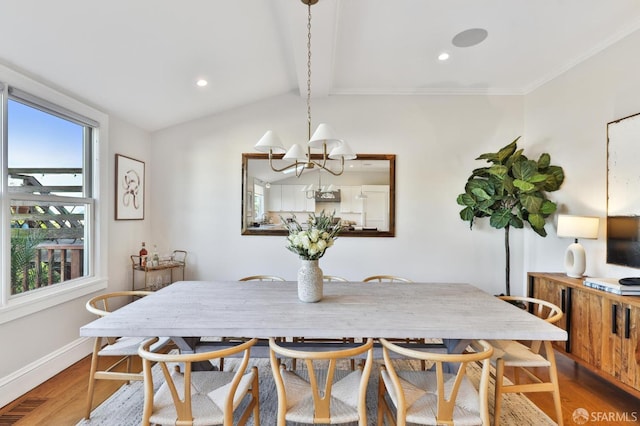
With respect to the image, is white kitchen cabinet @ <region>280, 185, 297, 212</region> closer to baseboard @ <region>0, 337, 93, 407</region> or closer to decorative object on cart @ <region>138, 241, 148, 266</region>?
decorative object on cart @ <region>138, 241, 148, 266</region>

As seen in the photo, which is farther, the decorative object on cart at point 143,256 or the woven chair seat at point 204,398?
the decorative object on cart at point 143,256

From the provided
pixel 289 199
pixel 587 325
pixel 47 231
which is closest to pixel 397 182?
pixel 289 199

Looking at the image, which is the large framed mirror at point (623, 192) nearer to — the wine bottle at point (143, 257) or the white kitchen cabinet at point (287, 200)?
the white kitchen cabinet at point (287, 200)

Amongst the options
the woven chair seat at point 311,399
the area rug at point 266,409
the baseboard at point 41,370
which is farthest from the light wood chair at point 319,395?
the baseboard at point 41,370

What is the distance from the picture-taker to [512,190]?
3.26m

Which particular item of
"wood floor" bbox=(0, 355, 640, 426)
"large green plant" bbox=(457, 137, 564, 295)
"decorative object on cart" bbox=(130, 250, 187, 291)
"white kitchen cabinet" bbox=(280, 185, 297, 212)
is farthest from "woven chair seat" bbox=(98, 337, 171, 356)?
"large green plant" bbox=(457, 137, 564, 295)

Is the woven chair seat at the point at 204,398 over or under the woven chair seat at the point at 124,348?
under

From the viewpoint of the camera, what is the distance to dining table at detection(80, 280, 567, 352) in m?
1.59

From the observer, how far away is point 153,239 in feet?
13.0

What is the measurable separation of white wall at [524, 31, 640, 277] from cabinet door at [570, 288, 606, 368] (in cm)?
45

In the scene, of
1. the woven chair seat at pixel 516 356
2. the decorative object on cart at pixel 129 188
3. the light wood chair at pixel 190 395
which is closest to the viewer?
the light wood chair at pixel 190 395

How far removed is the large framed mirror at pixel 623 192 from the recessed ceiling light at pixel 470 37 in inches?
53.9

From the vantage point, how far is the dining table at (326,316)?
159 centimetres

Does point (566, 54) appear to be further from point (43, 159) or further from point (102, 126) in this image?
Result: point (43, 159)
